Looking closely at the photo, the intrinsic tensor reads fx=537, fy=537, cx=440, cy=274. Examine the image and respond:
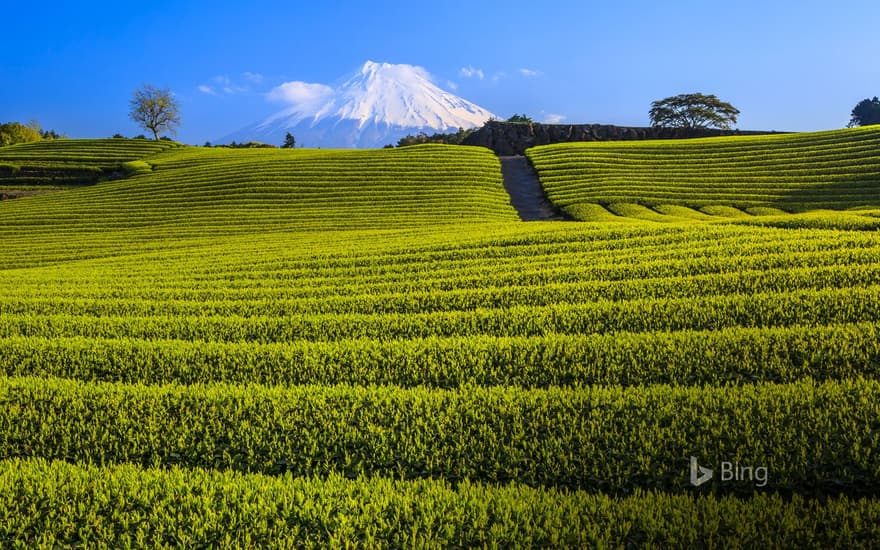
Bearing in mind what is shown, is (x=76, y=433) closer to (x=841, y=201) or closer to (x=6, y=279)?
(x=6, y=279)

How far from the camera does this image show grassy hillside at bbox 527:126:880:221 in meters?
25.7

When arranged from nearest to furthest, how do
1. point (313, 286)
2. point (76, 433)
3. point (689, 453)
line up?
point (689, 453)
point (76, 433)
point (313, 286)

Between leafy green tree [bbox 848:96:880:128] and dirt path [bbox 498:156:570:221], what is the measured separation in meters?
64.3

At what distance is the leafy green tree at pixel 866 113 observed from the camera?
75.6m

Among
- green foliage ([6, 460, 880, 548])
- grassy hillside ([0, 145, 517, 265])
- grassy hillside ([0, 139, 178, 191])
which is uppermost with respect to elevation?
grassy hillside ([0, 139, 178, 191])

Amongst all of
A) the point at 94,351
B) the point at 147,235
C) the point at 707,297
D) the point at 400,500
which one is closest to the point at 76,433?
the point at 94,351

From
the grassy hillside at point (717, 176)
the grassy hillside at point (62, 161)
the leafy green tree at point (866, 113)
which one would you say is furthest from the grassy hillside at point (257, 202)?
the leafy green tree at point (866, 113)

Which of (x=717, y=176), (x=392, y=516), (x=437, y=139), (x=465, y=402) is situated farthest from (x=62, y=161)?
(x=392, y=516)

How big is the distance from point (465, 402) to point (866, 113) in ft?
323

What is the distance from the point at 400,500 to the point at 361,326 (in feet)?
16.1

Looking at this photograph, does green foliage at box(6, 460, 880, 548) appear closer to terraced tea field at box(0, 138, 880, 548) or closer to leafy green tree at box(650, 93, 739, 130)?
terraced tea field at box(0, 138, 880, 548)

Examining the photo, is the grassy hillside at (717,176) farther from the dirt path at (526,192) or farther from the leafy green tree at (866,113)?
the leafy green tree at (866,113)

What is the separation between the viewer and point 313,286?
12.4 metres

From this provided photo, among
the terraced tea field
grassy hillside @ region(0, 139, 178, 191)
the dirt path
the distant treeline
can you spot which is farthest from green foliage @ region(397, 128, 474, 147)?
the terraced tea field
